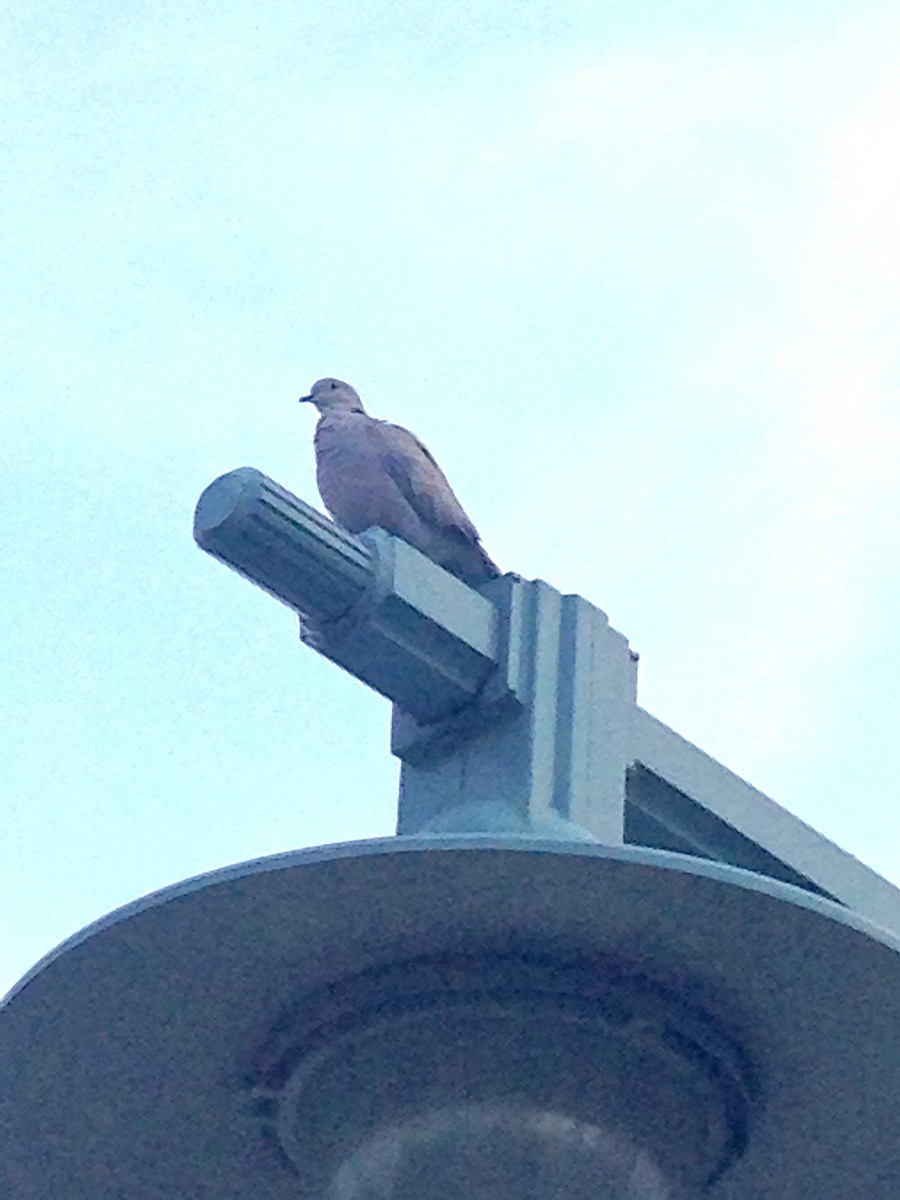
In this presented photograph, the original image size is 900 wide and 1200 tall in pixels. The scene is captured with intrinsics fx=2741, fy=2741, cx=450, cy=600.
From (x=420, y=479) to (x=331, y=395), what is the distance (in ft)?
7.85

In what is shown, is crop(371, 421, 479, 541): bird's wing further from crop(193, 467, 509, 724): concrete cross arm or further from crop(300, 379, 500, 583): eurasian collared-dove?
crop(193, 467, 509, 724): concrete cross arm

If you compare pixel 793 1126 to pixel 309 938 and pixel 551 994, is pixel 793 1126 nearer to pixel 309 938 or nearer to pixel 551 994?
pixel 551 994

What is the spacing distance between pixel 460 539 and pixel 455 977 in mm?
1856

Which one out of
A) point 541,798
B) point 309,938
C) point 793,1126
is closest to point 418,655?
point 541,798

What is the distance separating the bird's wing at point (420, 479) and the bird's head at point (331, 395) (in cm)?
174

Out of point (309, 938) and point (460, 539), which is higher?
point (460, 539)

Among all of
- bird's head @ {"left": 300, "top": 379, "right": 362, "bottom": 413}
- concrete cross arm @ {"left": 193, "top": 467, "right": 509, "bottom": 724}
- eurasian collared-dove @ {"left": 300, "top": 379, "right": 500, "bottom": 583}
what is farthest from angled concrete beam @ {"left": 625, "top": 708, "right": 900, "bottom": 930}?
bird's head @ {"left": 300, "top": 379, "right": 362, "bottom": 413}

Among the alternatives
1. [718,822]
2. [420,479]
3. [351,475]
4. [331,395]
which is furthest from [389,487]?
[331,395]

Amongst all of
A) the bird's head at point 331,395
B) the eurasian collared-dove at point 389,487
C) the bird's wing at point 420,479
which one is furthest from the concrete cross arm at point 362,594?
the bird's head at point 331,395

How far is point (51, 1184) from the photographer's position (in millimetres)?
4945

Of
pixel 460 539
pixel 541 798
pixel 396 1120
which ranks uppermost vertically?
pixel 460 539

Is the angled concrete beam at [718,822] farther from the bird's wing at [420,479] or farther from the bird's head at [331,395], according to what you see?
the bird's head at [331,395]

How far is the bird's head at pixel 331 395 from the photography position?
8812 millimetres

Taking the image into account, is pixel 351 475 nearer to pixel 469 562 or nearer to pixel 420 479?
pixel 420 479
